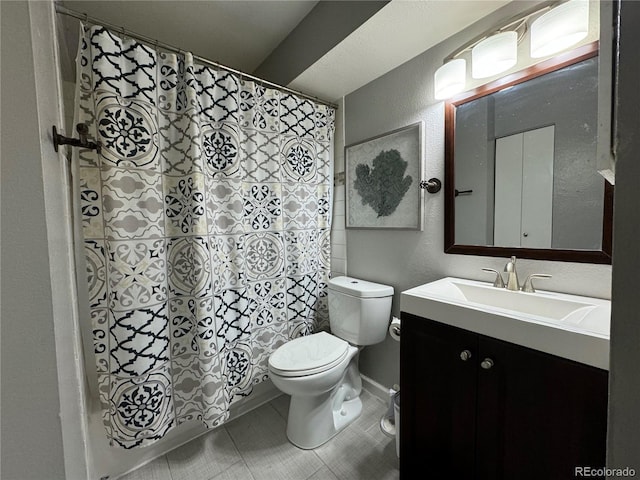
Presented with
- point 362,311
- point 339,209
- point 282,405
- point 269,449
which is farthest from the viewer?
point 339,209

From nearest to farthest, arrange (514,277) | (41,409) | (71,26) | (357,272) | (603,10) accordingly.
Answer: (603,10) < (41,409) < (514,277) < (71,26) < (357,272)

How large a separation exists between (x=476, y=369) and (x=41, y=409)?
1107 mm

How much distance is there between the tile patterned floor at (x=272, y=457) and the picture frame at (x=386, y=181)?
1190 millimetres

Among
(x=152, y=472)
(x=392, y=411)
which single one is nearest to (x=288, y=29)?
(x=392, y=411)

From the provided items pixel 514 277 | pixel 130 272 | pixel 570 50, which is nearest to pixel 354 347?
pixel 514 277

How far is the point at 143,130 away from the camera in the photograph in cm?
112

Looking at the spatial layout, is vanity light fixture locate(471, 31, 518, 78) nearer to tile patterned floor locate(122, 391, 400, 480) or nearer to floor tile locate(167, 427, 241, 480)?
tile patterned floor locate(122, 391, 400, 480)

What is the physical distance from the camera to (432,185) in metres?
1.32

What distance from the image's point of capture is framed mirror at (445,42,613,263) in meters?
0.90

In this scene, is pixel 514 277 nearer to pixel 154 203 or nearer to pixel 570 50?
pixel 570 50

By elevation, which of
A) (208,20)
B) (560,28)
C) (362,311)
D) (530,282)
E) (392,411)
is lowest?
(392,411)

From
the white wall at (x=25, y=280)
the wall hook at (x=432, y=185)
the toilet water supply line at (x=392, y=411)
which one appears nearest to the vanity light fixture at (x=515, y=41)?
the wall hook at (x=432, y=185)

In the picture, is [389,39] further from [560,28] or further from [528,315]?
[528,315]

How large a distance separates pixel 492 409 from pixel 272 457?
109 cm
